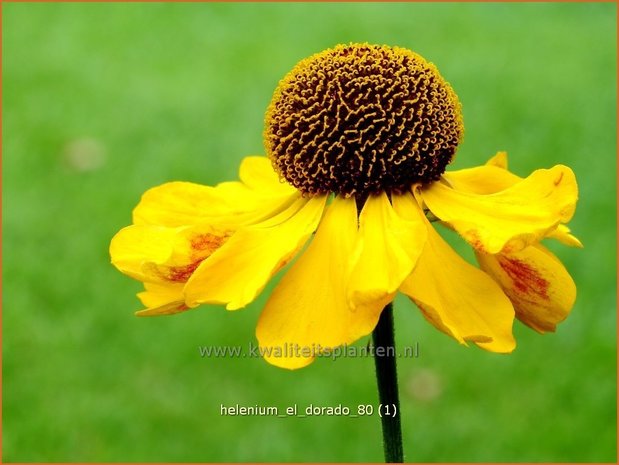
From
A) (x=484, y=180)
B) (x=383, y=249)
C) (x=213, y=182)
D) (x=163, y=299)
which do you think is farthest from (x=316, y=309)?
(x=213, y=182)

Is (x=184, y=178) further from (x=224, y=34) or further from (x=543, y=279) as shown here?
(x=543, y=279)

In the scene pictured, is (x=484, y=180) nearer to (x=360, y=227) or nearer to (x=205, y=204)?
(x=360, y=227)

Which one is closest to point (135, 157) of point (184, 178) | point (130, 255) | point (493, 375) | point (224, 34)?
point (184, 178)

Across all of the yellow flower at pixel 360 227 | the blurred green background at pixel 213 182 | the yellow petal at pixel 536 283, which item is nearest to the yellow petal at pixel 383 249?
the yellow flower at pixel 360 227

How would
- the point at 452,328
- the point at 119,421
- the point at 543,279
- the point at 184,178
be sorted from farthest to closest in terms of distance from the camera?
the point at 184,178
the point at 119,421
the point at 543,279
the point at 452,328

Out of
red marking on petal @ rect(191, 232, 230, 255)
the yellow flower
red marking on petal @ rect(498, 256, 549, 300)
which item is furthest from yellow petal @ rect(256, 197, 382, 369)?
red marking on petal @ rect(498, 256, 549, 300)
